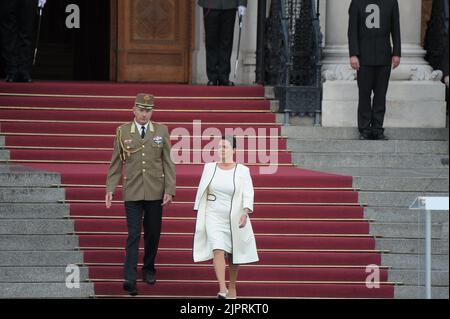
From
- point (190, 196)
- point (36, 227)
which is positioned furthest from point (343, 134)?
point (36, 227)

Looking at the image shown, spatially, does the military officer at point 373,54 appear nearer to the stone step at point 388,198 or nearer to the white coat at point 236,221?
the stone step at point 388,198

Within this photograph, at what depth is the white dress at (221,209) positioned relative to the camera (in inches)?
555

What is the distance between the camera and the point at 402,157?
17578mm

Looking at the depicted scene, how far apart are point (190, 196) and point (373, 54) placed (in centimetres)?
351

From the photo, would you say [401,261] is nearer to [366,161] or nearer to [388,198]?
[388,198]

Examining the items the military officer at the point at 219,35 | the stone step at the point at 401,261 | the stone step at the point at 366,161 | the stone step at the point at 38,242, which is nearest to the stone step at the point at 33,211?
the stone step at the point at 38,242

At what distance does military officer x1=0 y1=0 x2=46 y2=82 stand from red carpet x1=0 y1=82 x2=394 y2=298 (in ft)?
2.07

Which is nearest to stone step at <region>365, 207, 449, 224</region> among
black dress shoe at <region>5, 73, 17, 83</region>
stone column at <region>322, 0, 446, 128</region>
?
stone column at <region>322, 0, 446, 128</region>

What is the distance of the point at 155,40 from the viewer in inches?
867

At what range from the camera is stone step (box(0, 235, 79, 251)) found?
49.9 feet

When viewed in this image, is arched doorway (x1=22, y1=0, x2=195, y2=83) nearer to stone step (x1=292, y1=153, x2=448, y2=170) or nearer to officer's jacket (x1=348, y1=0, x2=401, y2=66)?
officer's jacket (x1=348, y1=0, x2=401, y2=66)

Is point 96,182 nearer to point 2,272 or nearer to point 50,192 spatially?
point 50,192
